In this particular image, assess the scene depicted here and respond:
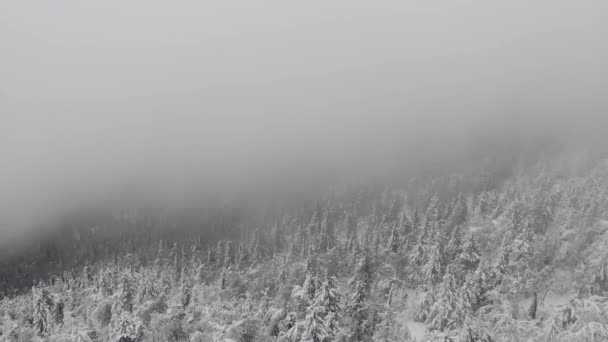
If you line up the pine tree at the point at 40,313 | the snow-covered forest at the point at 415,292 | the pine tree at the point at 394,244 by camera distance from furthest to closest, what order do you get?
1. the pine tree at the point at 394,244
2. the pine tree at the point at 40,313
3. the snow-covered forest at the point at 415,292

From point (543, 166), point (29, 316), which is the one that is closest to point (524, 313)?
point (29, 316)

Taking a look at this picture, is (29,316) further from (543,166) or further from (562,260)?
(543,166)

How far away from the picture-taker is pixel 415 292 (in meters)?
84.2

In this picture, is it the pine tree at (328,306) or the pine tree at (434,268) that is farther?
the pine tree at (434,268)

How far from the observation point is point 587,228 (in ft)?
263

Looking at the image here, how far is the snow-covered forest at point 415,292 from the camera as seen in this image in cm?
3812

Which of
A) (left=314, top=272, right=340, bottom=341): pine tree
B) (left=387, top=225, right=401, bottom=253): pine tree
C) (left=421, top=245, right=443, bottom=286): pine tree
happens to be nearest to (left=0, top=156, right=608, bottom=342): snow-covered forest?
(left=314, top=272, right=340, bottom=341): pine tree

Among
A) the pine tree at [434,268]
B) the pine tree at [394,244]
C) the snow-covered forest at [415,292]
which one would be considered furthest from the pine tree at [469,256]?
the pine tree at [394,244]

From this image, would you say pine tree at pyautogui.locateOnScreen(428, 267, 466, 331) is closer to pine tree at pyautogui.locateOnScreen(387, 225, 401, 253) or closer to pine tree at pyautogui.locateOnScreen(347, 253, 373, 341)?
pine tree at pyautogui.locateOnScreen(347, 253, 373, 341)

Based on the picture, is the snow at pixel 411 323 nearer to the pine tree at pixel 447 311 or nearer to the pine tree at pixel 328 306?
the pine tree at pixel 447 311

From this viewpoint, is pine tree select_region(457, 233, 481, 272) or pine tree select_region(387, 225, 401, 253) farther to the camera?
pine tree select_region(387, 225, 401, 253)

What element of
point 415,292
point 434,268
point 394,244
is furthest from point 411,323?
point 394,244

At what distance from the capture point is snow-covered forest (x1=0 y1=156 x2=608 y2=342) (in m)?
38.1

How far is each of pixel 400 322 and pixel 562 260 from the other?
40399 millimetres
